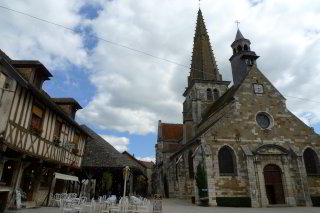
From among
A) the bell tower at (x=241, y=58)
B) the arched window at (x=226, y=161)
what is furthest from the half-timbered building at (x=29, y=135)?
the bell tower at (x=241, y=58)

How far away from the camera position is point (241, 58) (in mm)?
23266

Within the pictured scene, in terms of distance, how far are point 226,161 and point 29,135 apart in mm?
12030

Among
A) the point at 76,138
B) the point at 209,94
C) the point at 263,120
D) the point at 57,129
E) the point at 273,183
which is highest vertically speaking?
the point at 209,94

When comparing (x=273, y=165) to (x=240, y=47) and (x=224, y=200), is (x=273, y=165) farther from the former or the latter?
(x=240, y=47)

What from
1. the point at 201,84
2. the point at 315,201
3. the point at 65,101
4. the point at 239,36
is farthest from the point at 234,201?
the point at 201,84

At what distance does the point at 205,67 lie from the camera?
30531 millimetres

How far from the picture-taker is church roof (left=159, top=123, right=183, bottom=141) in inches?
1481

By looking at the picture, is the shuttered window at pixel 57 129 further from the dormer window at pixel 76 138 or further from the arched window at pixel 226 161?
the arched window at pixel 226 161

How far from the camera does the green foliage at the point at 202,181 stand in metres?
15.0

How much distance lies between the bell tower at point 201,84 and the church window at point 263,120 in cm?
1043

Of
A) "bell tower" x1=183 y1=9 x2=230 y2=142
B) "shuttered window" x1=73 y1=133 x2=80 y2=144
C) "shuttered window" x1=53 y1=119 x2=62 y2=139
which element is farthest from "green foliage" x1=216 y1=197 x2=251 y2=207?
"bell tower" x1=183 y1=9 x2=230 y2=142

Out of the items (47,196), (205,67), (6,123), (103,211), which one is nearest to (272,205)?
(103,211)

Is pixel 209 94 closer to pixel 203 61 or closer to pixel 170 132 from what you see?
pixel 203 61

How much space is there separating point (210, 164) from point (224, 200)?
228 cm
